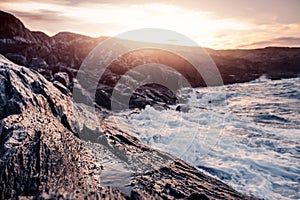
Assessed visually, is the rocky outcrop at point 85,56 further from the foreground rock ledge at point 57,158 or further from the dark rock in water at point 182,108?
the foreground rock ledge at point 57,158

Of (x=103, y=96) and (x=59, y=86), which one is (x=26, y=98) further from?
(x=103, y=96)

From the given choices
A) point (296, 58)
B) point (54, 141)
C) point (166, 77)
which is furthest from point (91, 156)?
point (296, 58)

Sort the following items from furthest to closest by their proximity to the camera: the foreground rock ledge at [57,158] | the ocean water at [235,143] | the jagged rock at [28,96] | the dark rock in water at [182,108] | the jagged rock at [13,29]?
the jagged rock at [13,29] < the dark rock in water at [182,108] < the ocean water at [235,143] < the jagged rock at [28,96] < the foreground rock ledge at [57,158]

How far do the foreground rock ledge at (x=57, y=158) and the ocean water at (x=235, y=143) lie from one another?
286 centimetres

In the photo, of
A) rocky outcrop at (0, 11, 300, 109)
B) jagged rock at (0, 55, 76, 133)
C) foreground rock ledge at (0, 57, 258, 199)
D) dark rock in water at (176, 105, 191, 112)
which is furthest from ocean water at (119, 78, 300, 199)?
jagged rock at (0, 55, 76, 133)

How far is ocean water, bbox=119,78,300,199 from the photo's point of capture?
9945mm

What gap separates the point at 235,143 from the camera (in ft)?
46.0

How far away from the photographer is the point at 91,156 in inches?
280

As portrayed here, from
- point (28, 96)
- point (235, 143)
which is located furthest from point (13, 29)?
point (28, 96)

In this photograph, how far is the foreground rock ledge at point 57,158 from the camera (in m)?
4.91

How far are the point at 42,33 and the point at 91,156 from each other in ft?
201

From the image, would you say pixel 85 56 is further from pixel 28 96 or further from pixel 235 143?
pixel 28 96


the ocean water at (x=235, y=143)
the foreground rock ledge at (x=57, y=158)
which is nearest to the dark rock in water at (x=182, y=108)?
the ocean water at (x=235, y=143)

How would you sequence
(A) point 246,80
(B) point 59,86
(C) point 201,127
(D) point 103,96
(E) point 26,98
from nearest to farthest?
(E) point 26,98, (B) point 59,86, (C) point 201,127, (D) point 103,96, (A) point 246,80
